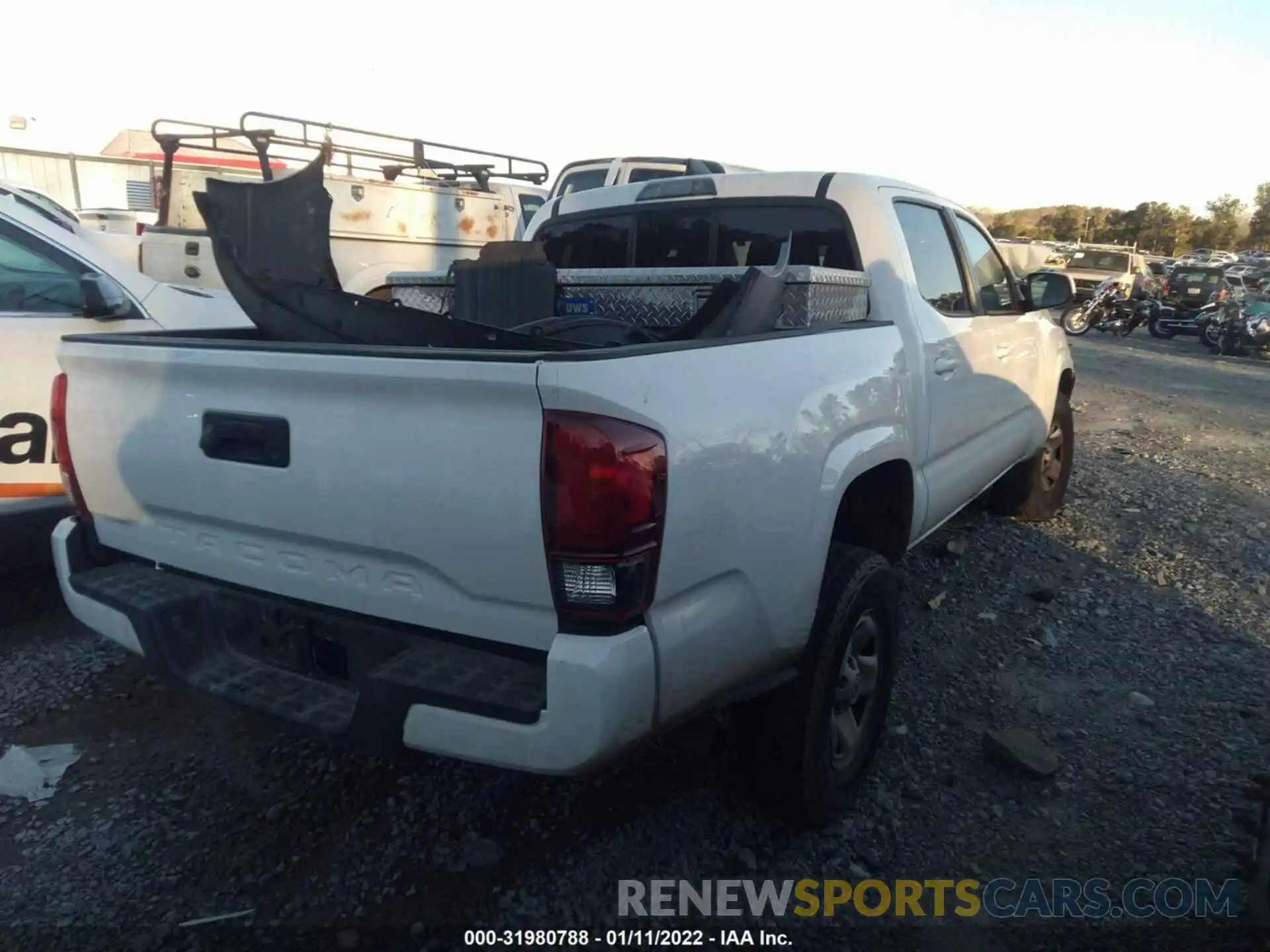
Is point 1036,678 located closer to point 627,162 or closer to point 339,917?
point 339,917

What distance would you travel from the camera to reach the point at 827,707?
2525 mm

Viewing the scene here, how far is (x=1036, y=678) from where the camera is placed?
144 inches

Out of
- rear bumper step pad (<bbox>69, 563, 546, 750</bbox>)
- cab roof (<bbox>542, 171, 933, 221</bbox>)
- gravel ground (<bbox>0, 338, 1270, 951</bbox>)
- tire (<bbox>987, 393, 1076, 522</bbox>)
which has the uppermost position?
cab roof (<bbox>542, 171, 933, 221</bbox>)

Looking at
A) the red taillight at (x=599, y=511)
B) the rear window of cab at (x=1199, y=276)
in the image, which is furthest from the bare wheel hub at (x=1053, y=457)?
the rear window of cab at (x=1199, y=276)

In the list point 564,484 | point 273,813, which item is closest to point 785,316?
point 564,484

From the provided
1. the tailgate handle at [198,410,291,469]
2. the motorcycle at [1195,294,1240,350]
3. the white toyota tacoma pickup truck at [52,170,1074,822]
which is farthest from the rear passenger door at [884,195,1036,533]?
the motorcycle at [1195,294,1240,350]

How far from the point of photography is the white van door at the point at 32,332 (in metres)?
3.92

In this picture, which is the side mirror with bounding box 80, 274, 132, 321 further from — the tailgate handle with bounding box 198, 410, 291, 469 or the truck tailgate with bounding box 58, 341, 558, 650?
the tailgate handle with bounding box 198, 410, 291, 469

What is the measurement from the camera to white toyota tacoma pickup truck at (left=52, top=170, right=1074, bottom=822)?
1.84m

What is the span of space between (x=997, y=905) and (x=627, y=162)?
33.0 ft

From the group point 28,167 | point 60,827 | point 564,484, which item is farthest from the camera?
point 28,167

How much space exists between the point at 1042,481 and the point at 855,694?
10.8 feet

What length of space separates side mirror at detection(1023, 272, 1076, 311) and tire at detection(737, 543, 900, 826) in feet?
8.92

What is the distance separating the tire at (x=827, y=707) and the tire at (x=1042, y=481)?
2909 millimetres
